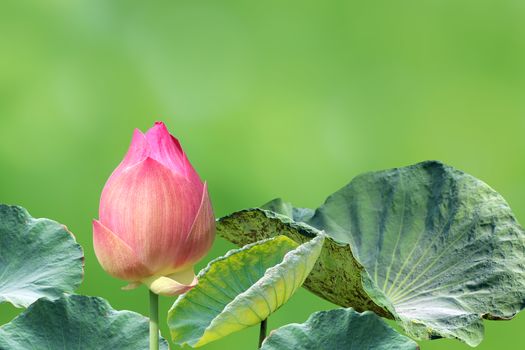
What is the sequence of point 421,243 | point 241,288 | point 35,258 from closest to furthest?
point 241,288, point 35,258, point 421,243

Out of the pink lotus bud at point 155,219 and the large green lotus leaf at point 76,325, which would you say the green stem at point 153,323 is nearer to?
the pink lotus bud at point 155,219

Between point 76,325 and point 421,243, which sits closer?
point 76,325

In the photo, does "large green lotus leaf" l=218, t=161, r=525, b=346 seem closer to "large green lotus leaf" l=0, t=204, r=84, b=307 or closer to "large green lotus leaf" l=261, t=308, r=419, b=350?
"large green lotus leaf" l=261, t=308, r=419, b=350

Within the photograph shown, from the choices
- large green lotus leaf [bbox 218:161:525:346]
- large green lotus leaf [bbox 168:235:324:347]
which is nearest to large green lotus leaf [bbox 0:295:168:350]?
large green lotus leaf [bbox 168:235:324:347]

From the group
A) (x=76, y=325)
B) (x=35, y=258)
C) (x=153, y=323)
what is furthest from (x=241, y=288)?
(x=35, y=258)

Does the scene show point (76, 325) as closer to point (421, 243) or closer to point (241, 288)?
point (241, 288)

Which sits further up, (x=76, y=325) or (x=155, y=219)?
(x=155, y=219)

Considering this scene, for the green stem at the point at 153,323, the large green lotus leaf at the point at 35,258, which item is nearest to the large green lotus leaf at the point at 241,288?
the green stem at the point at 153,323

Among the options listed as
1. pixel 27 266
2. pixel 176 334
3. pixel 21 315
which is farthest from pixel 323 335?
pixel 27 266
